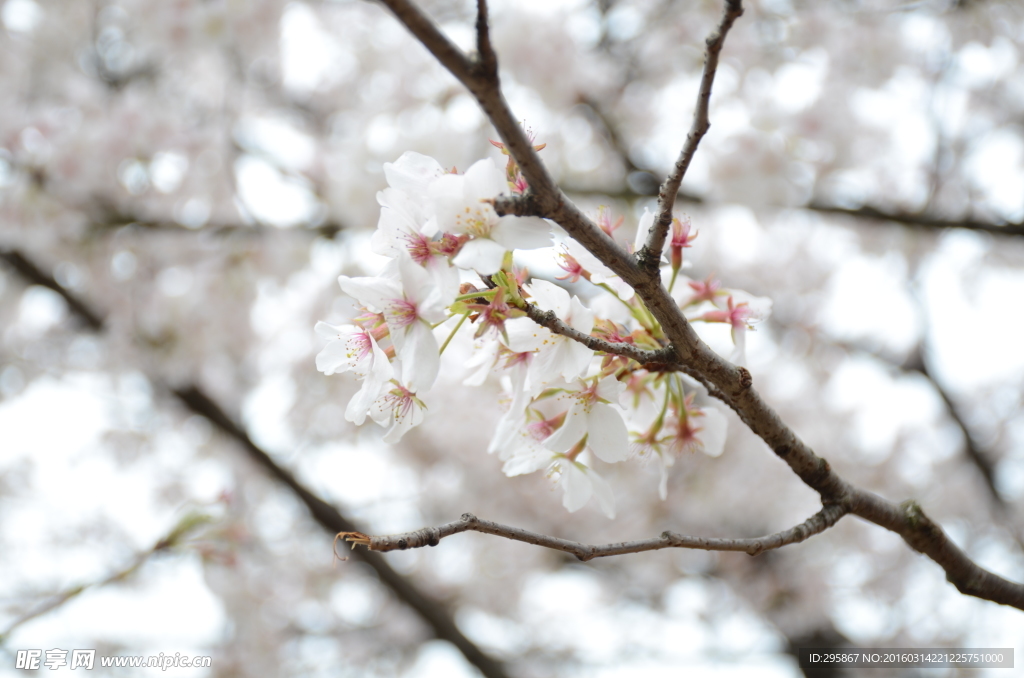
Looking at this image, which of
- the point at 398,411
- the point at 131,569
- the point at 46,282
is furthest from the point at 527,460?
the point at 46,282

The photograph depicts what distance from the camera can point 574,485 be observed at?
34.2 inches

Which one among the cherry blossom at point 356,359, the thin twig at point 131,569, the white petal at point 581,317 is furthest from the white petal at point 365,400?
the thin twig at point 131,569

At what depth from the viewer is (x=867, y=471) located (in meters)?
4.05

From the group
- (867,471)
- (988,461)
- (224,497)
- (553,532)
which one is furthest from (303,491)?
(988,461)

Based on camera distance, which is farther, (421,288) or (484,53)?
(421,288)

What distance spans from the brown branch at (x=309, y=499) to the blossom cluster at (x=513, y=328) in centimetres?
219

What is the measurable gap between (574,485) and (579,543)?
0.73 ft

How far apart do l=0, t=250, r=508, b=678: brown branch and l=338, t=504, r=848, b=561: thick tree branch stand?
7.56 feet

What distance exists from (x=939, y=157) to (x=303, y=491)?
3.47m

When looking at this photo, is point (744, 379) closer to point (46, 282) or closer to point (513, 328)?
point (513, 328)

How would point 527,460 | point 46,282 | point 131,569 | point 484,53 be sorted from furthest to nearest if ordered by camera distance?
point 46,282
point 131,569
point 527,460
point 484,53

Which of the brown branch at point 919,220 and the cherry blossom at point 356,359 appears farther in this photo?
the brown branch at point 919,220

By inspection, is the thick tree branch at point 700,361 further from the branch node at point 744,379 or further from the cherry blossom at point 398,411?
the cherry blossom at point 398,411

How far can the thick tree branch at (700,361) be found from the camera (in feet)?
1.59
